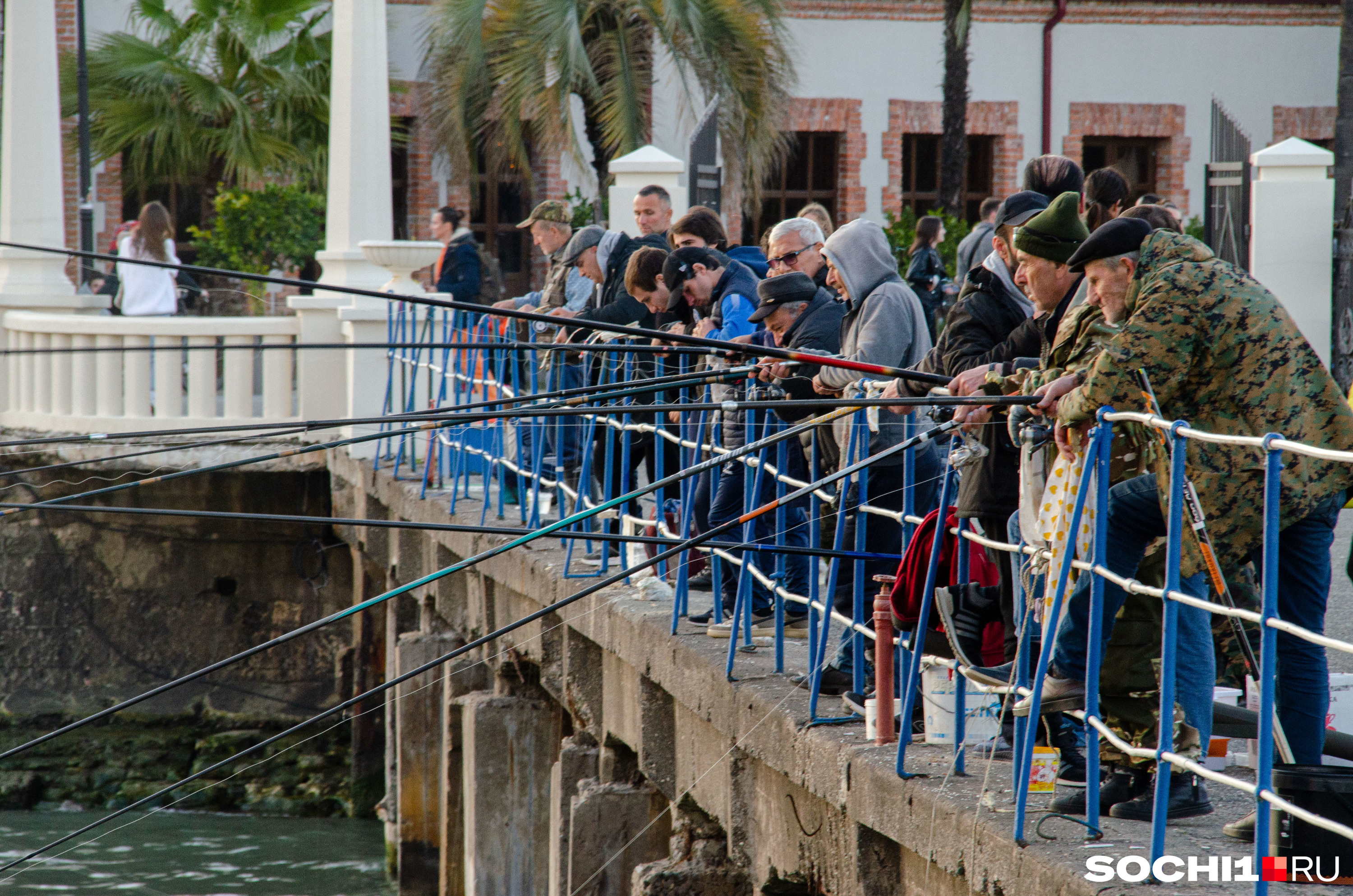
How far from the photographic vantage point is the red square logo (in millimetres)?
3102

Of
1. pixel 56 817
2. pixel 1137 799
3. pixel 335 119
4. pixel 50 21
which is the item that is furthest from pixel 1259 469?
pixel 50 21

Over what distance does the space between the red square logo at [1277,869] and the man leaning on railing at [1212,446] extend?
0.40m

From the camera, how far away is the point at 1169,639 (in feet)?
10.5

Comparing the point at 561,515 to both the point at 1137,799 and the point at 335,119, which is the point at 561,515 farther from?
the point at 335,119

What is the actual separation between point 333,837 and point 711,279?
672cm

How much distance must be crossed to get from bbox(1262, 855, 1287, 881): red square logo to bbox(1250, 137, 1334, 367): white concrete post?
31.1 feet

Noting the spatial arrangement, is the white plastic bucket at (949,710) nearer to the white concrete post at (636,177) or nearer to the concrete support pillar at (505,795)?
the concrete support pillar at (505,795)

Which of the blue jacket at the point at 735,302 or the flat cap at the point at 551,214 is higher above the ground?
the flat cap at the point at 551,214

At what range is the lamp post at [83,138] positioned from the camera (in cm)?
1695

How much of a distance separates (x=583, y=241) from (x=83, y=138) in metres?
10.7

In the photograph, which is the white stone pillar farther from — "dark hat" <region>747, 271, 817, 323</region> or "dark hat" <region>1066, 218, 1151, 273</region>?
"dark hat" <region>1066, 218, 1151, 273</region>

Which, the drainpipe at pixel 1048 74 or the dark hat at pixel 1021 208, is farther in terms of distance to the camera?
the drainpipe at pixel 1048 74

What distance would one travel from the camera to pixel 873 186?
22469 millimetres

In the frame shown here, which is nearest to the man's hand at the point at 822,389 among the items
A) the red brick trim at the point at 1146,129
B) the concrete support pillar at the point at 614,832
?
the concrete support pillar at the point at 614,832
